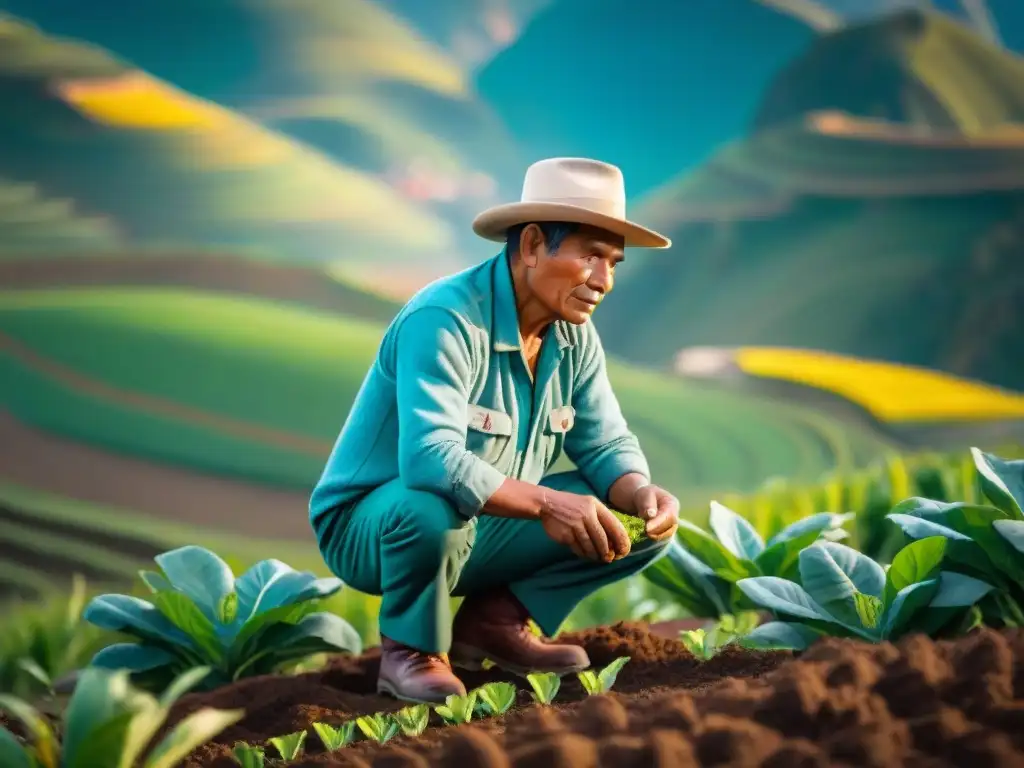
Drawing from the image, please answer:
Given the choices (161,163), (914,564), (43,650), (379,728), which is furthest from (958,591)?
(161,163)

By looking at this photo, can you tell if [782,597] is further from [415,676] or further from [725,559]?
[415,676]

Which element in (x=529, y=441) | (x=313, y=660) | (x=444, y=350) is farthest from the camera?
(x=313, y=660)

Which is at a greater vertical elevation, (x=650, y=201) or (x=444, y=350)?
(x=650, y=201)

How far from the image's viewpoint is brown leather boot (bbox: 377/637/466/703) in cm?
249

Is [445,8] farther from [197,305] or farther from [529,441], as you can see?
[529,441]

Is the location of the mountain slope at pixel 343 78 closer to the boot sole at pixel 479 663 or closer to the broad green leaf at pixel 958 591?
the boot sole at pixel 479 663

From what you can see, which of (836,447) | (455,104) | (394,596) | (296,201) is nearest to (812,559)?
(394,596)

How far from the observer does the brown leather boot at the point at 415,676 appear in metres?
2.49

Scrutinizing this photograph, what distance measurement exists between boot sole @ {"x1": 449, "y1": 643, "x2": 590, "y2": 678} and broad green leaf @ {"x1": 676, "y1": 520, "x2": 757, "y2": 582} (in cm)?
47

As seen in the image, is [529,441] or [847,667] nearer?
[847,667]

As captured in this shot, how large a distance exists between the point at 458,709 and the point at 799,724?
2.28 feet

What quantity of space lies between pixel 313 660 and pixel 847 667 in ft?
5.43

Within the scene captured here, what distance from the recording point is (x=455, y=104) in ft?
30.2

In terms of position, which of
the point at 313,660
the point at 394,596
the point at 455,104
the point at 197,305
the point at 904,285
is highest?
the point at 455,104
